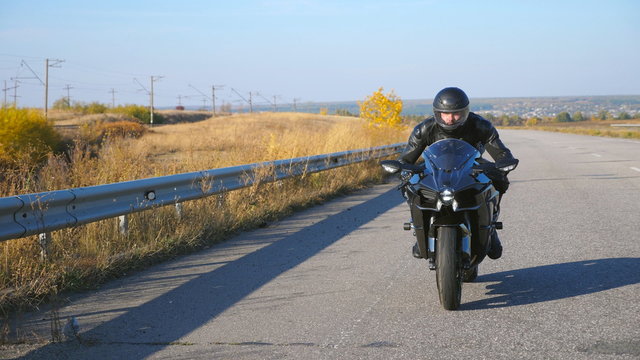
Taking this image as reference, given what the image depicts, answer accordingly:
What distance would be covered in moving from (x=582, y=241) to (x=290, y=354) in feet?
15.9

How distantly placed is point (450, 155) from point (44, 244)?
3685 millimetres

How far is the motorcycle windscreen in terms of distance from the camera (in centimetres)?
520

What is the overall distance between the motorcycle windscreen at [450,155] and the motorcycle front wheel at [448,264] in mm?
468

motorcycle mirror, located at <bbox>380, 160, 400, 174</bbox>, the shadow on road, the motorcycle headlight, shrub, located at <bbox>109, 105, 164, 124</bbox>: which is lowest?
the shadow on road

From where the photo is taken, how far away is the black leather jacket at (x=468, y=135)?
5852mm

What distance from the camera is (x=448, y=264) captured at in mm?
5055

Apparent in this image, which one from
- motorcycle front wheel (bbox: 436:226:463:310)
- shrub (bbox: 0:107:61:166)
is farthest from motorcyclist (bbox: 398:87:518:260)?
shrub (bbox: 0:107:61:166)

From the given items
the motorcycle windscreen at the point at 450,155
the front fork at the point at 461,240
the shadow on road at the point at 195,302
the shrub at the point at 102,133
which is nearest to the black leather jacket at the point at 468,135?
the motorcycle windscreen at the point at 450,155

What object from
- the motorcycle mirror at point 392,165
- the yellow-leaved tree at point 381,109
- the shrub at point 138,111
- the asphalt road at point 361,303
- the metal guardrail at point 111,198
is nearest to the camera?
the asphalt road at point 361,303

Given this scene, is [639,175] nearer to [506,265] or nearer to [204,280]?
[506,265]

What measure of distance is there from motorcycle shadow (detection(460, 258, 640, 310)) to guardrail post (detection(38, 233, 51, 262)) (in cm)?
366

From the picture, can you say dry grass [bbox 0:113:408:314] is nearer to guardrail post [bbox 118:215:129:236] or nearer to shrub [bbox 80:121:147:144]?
guardrail post [bbox 118:215:129:236]

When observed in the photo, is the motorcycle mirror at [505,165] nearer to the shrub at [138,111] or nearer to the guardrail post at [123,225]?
the guardrail post at [123,225]

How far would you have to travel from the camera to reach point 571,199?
39.4 ft
